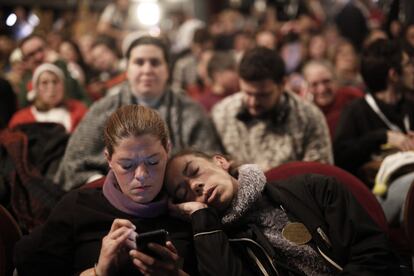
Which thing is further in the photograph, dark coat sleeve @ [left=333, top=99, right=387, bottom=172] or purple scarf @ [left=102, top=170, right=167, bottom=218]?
dark coat sleeve @ [left=333, top=99, right=387, bottom=172]

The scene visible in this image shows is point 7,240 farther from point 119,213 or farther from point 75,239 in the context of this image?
point 119,213

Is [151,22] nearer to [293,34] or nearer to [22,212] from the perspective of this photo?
[293,34]

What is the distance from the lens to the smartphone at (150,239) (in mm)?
1825

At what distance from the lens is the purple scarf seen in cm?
205

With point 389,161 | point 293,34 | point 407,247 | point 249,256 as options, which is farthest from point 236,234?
point 293,34

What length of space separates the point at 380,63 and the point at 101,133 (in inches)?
65.1

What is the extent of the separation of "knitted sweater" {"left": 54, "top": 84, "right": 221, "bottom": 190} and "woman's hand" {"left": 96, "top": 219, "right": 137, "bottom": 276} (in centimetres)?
118

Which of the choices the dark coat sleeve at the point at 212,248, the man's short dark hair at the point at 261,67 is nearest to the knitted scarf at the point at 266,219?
the dark coat sleeve at the point at 212,248

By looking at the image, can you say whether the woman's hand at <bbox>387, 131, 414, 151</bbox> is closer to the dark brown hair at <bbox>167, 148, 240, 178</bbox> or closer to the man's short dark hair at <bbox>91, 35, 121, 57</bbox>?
the dark brown hair at <bbox>167, 148, 240, 178</bbox>

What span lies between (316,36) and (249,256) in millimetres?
4934

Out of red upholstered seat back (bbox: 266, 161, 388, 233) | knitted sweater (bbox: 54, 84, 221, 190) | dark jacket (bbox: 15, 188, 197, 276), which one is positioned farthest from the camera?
knitted sweater (bbox: 54, 84, 221, 190)

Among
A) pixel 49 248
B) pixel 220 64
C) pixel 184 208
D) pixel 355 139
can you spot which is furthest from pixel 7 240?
pixel 220 64

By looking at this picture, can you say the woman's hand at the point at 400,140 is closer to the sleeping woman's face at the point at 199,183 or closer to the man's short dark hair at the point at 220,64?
the sleeping woman's face at the point at 199,183

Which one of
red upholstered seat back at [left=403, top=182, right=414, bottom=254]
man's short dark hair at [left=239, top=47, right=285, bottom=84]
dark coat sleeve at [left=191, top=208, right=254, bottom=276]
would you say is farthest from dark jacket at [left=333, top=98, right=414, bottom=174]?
dark coat sleeve at [left=191, top=208, right=254, bottom=276]
